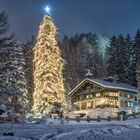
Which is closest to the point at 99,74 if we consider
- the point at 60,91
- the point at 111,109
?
the point at 111,109

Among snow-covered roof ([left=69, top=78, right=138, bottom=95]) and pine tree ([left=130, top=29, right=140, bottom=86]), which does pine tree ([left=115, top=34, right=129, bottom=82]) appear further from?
snow-covered roof ([left=69, top=78, right=138, bottom=95])

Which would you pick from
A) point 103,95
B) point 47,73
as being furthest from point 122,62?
point 47,73

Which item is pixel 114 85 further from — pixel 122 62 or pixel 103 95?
pixel 122 62

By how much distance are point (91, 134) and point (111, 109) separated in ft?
183

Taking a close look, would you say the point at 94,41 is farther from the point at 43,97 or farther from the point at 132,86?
the point at 43,97

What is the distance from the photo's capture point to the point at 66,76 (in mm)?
107875

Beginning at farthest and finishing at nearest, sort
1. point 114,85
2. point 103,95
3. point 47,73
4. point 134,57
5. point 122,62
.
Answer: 1. point 134,57
2. point 122,62
3. point 114,85
4. point 103,95
5. point 47,73

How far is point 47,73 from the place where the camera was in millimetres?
66125

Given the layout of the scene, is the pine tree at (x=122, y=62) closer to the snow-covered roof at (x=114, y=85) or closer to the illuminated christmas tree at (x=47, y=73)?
the snow-covered roof at (x=114, y=85)

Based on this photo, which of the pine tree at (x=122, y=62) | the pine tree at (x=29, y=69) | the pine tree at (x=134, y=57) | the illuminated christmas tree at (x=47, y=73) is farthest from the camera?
the pine tree at (x=134, y=57)

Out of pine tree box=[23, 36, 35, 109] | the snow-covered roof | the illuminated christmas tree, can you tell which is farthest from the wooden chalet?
the illuminated christmas tree

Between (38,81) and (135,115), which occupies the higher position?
(38,81)

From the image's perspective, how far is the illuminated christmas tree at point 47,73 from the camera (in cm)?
6519

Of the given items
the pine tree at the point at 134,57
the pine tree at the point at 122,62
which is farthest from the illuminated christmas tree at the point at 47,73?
the pine tree at the point at 134,57
